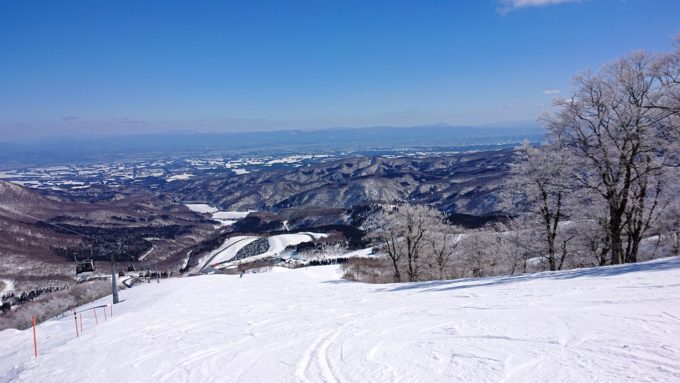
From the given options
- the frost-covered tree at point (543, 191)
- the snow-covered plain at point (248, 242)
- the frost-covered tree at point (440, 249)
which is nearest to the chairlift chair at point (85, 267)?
the frost-covered tree at point (440, 249)

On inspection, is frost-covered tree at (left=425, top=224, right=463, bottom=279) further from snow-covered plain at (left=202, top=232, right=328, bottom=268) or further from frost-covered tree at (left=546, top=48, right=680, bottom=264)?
snow-covered plain at (left=202, top=232, right=328, bottom=268)

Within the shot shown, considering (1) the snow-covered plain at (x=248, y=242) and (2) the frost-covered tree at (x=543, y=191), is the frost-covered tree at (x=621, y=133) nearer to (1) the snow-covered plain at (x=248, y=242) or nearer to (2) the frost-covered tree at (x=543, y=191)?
(2) the frost-covered tree at (x=543, y=191)

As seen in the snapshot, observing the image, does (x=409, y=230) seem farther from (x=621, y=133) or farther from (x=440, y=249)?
(x=621, y=133)

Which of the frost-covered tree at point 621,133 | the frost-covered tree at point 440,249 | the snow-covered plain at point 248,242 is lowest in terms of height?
the snow-covered plain at point 248,242

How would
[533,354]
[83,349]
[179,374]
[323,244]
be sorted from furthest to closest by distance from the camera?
1. [323,244]
2. [83,349]
3. [179,374]
4. [533,354]

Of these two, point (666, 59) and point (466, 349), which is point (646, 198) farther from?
point (466, 349)

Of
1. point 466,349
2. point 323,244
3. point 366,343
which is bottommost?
point 323,244

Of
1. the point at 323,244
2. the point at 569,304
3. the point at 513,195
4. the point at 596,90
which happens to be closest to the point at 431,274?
the point at 513,195
